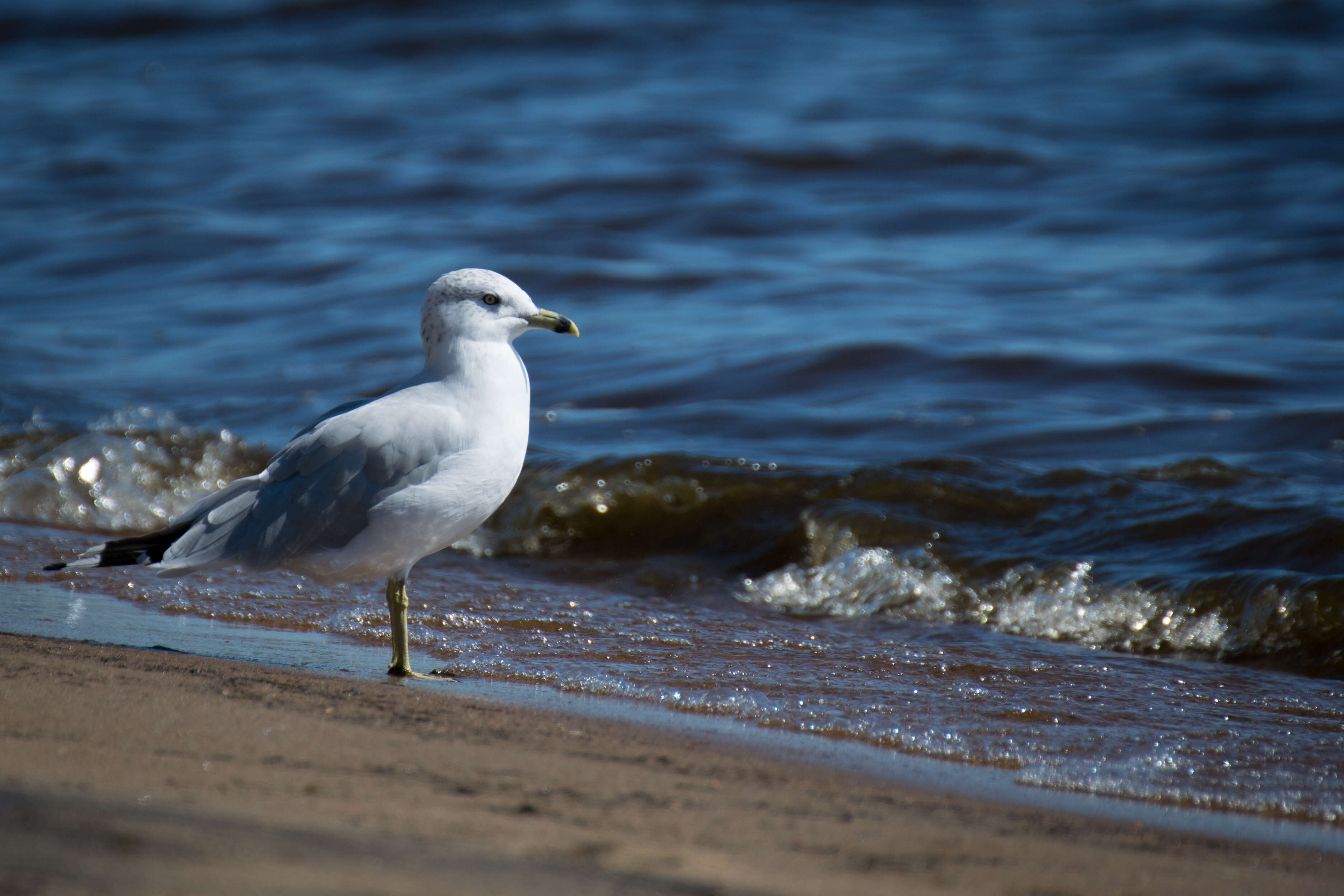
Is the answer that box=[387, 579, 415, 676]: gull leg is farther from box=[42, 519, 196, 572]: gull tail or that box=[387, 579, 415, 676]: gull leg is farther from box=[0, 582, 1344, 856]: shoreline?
box=[42, 519, 196, 572]: gull tail

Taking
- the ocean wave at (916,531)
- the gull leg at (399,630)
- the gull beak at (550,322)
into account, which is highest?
the gull beak at (550,322)

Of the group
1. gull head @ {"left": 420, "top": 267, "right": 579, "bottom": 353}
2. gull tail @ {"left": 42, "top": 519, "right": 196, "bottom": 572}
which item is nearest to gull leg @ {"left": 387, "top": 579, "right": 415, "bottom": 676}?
gull tail @ {"left": 42, "top": 519, "right": 196, "bottom": 572}

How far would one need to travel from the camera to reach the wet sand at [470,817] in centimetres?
175

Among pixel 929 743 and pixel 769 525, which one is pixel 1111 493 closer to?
pixel 769 525

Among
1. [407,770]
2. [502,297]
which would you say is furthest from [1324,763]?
[502,297]

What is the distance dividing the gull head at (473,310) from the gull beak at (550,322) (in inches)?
0.5

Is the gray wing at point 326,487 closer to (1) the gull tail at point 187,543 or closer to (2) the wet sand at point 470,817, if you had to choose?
(1) the gull tail at point 187,543

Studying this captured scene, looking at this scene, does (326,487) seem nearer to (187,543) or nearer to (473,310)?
(187,543)

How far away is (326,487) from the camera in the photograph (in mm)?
3553

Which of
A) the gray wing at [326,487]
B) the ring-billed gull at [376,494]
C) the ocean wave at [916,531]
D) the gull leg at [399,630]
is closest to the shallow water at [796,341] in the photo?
A: the ocean wave at [916,531]

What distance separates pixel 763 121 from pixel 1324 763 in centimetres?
1087

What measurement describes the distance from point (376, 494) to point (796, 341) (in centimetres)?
481

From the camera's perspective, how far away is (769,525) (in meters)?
5.46

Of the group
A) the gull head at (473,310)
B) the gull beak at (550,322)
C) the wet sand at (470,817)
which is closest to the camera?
the wet sand at (470,817)
